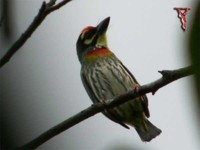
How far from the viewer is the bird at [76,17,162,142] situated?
2400mm

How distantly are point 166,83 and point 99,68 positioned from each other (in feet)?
5.04

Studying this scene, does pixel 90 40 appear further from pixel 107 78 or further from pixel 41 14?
pixel 41 14

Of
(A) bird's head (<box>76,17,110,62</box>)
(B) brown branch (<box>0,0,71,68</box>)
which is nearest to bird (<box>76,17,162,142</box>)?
(A) bird's head (<box>76,17,110,62</box>)

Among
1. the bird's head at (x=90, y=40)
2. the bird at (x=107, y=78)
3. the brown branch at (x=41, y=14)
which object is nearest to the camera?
the brown branch at (x=41, y=14)

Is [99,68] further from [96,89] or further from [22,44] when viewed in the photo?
[22,44]

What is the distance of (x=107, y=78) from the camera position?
2.56m

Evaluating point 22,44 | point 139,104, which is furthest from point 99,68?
point 22,44

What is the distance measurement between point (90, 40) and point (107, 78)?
0.36 meters

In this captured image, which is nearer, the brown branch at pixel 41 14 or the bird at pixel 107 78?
the brown branch at pixel 41 14

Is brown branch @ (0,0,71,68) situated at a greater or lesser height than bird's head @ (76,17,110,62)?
greater

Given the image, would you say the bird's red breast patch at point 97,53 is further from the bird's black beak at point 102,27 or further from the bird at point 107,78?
the bird's black beak at point 102,27

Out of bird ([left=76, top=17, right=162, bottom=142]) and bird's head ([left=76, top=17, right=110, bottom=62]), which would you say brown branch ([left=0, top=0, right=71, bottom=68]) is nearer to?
bird ([left=76, top=17, right=162, bottom=142])

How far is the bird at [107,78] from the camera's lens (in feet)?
7.88

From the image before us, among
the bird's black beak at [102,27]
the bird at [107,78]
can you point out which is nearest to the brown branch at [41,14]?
the bird at [107,78]
